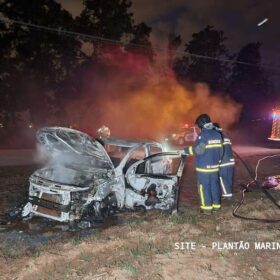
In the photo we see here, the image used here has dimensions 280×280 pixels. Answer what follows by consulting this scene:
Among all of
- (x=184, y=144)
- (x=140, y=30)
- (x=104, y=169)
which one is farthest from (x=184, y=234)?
(x=140, y=30)

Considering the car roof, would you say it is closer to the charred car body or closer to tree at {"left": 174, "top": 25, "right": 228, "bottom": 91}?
the charred car body

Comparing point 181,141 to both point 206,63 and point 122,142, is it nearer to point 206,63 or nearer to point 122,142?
point 122,142

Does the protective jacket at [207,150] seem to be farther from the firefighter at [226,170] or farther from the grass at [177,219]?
the firefighter at [226,170]

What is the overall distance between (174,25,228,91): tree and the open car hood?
35.6 m

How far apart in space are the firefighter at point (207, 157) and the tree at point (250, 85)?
3638 cm

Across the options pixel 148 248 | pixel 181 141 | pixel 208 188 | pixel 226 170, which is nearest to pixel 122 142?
pixel 208 188

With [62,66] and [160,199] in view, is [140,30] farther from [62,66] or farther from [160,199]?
[160,199]

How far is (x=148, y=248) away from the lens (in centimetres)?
584

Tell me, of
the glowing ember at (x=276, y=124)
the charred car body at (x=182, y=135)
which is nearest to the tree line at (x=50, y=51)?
the charred car body at (x=182, y=135)

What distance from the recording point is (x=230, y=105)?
41.7 m

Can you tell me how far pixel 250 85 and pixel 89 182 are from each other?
1504 inches

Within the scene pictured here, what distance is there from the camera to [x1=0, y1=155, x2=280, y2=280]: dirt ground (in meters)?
5.09

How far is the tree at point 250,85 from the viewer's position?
42.9 meters

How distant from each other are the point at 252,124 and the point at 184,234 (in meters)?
37.0
